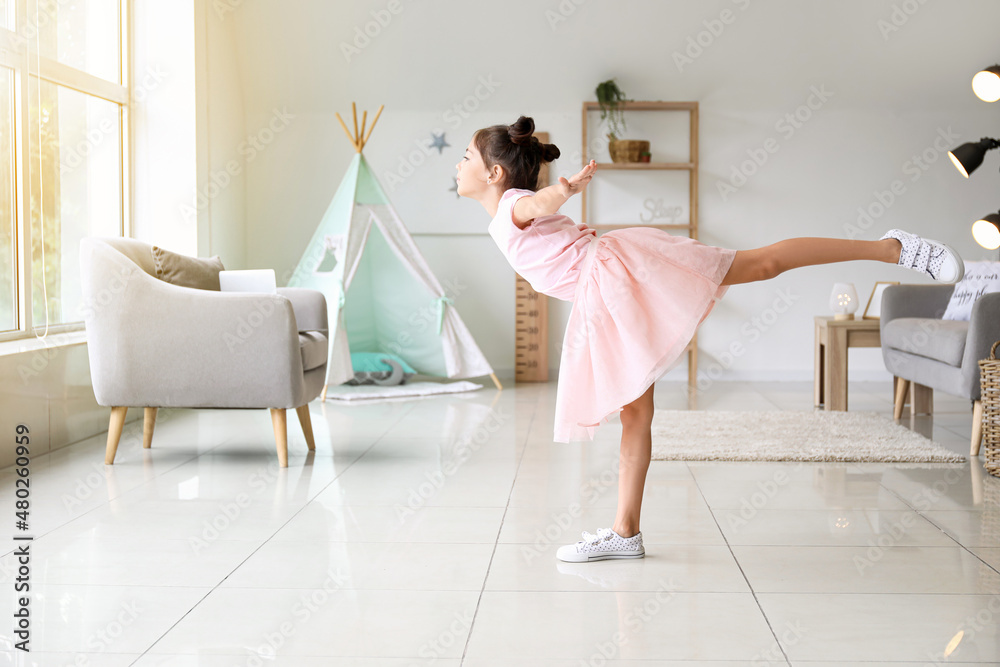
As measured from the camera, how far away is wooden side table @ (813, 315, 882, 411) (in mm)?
3902

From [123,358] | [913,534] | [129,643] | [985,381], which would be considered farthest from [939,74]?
[129,643]

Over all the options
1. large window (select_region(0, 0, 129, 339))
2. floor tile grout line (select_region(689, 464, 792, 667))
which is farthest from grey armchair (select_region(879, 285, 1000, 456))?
large window (select_region(0, 0, 129, 339))

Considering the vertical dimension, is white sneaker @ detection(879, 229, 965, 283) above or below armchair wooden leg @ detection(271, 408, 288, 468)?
above

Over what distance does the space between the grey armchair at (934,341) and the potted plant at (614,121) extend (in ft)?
5.64

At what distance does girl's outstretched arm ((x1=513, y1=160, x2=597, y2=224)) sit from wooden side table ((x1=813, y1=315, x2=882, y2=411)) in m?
2.64

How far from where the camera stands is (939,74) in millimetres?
4988

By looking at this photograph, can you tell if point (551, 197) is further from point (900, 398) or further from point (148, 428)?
point (900, 398)

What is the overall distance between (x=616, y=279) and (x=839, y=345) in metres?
2.55

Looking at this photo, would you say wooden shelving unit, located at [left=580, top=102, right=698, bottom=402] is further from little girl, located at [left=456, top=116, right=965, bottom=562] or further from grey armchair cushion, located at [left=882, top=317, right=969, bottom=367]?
little girl, located at [left=456, top=116, right=965, bottom=562]

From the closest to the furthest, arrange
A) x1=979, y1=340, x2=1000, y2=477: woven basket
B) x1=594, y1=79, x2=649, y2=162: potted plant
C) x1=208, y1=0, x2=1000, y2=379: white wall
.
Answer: x1=979, y1=340, x2=1000, y2=477: woven basket < x1=208, y1=0, x2=1000, y2=379: white wall < x1=594, y1=79, x2=649, y2=162: potted plant

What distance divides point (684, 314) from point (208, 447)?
2.05 meters

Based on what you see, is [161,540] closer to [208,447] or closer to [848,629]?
[208,447]

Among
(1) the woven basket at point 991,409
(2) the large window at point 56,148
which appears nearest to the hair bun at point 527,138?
(1) the woven basket at point 991,409

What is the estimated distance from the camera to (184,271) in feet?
10.0
